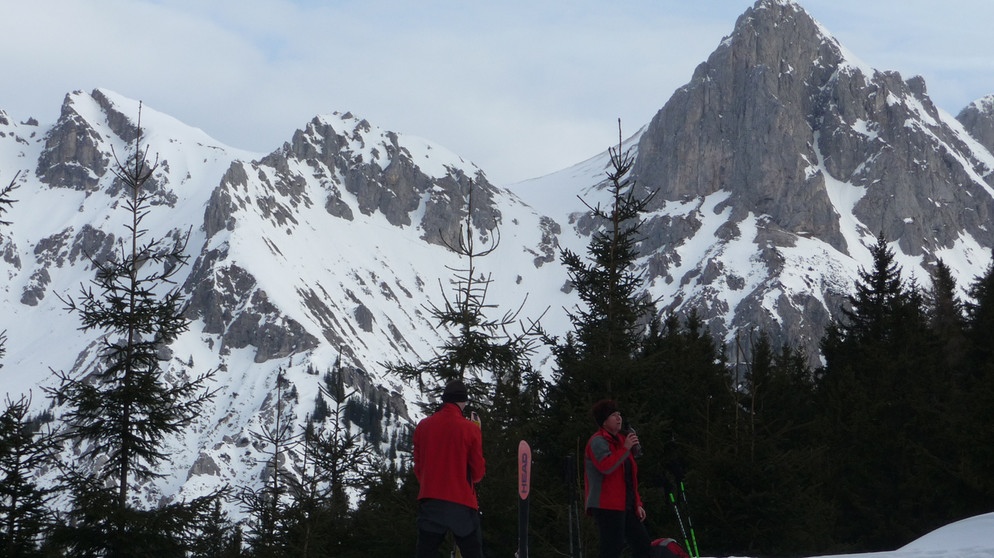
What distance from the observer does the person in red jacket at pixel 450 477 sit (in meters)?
10.5

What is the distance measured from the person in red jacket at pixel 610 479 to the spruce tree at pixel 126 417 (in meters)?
7.51

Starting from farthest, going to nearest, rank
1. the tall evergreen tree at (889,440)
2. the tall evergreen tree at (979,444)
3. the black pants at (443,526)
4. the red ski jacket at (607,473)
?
the tall evergreen tree at (889,440), the tall evergreen tree at (979,444), the red ski jacket at (607,473), the black pants at (443,526)

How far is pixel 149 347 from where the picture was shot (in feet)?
58.5

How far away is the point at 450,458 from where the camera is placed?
10.5 metres

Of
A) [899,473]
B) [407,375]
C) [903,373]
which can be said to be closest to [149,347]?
[407,375]

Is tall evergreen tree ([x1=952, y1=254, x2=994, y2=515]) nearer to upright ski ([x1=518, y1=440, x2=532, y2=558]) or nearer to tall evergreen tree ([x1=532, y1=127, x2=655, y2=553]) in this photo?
tall evergreen tree ([x1=532, y1=127, x2=655, y2=553])

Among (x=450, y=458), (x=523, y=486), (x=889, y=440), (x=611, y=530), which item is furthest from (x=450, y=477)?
(x=889, y=440)

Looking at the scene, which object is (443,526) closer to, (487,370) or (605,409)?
(605,409)

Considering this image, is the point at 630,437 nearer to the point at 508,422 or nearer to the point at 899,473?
the point at 508,422

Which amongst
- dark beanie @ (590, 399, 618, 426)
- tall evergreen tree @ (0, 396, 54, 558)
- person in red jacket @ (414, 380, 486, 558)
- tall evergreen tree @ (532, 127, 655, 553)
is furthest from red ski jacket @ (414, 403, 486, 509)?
tall evergreen tree @ (0, 396, 54, 558)

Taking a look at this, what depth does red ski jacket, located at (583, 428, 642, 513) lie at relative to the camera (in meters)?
11.8

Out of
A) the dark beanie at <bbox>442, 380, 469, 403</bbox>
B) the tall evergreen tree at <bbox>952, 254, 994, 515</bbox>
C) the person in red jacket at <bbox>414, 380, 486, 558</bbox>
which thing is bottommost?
the person in red jacket at <bbox>414, 380, 486, 558</bbox>

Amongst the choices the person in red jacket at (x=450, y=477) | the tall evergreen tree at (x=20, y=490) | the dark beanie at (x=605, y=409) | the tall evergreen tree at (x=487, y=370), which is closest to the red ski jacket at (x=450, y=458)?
the person in red jacket at (x=450, y=477)

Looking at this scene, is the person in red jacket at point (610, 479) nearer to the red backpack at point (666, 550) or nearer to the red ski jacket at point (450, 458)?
the red backpack at point (666, 550)
